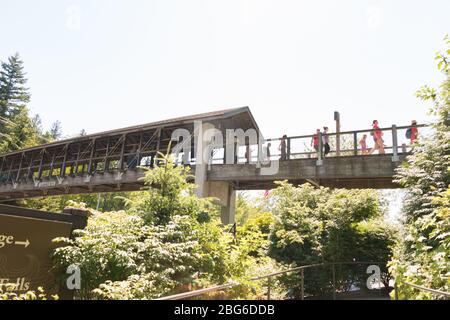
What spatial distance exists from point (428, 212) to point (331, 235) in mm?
3132

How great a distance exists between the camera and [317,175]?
11977mm

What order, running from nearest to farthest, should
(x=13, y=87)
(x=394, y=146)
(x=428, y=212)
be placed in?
(x=428, y=212) → (x=394, y=146) → (x=13, y=87)

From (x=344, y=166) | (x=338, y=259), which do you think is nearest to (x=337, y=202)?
(x=338, y=259)

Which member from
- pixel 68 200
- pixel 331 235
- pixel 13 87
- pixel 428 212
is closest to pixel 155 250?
pixel 428 212

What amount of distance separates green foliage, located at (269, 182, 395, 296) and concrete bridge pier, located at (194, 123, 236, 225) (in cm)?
439

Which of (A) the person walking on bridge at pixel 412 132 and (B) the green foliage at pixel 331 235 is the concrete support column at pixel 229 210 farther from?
(A) the person walking on bridge at pixel 412 132

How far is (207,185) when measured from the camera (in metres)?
14.0

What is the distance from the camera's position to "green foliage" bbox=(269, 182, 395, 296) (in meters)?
9.15

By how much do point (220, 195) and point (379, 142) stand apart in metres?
6.76

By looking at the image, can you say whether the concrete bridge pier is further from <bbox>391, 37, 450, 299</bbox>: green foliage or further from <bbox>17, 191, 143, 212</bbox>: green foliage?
<bbox>391, 37, 450, 299</bbox>: green foliage

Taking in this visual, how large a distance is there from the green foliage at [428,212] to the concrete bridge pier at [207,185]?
8028 mm

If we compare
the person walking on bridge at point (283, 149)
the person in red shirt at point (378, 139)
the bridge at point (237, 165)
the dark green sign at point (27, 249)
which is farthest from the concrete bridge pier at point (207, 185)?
the dark green sign at point (27, 249)

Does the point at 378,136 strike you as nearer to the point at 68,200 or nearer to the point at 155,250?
the point at 155,250
